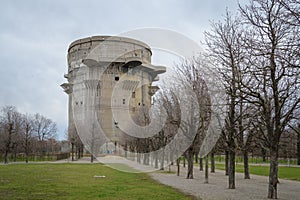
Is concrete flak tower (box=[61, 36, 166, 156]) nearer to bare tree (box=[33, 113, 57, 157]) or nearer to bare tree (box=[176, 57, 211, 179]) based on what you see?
bare tree (box=[33, 113, 57, 157])

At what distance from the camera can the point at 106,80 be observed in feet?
278

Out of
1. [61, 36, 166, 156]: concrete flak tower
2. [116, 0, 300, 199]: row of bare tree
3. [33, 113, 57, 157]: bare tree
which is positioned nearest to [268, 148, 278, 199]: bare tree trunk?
[116, 0, 300, 199]: row of bare tree

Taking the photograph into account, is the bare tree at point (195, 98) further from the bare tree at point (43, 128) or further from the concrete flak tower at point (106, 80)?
the bare tree at point (43, 128)

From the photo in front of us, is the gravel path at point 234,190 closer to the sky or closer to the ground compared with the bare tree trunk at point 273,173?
closer to the ground

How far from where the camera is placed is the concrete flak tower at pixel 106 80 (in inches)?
3214

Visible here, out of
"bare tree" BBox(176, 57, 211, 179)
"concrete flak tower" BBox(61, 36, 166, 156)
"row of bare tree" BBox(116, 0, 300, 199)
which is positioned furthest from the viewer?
"concrete flak tower" BBox(61, 36, 166, 156)

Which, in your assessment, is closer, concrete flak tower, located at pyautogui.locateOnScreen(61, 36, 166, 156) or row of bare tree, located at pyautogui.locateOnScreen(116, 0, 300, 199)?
row of bare tree, located at pyautogui.locateOnScreen(116, 0, 300, 199)

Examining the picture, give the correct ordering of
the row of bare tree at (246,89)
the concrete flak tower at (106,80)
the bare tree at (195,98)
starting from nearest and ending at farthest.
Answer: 1. the row of bare tree at (246,89)
2. the bare tree at (195,98)
3. the concrete flak tower at (106,80)

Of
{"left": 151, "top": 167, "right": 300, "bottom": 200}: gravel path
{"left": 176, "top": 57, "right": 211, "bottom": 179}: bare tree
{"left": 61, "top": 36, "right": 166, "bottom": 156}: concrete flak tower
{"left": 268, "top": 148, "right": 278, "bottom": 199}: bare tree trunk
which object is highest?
{"left": 61, "top": 36, "right": 166, "bottom": 156}: concrete flak tower

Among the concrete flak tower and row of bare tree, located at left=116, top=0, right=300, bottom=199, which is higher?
the concrete flak tower

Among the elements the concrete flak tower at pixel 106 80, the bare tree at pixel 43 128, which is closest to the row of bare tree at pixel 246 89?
the concrete flak tower at pixel 106 80

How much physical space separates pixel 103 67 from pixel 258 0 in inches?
2811

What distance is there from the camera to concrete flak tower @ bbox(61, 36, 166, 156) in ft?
268

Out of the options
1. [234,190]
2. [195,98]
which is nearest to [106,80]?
[195,98]
